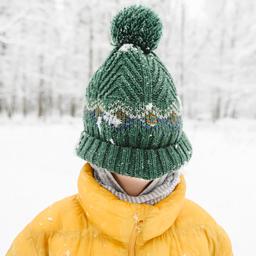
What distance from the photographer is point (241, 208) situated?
17.5 ft

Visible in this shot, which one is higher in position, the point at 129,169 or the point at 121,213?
the point at 129,169

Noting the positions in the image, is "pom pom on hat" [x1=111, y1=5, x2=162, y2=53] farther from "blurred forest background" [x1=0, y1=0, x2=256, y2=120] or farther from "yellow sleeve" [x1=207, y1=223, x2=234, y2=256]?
"blurred forest background" [x1=0, y1=0, x2=256, y2=120]

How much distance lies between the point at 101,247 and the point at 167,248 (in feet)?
1.04

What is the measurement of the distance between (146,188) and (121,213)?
21cm

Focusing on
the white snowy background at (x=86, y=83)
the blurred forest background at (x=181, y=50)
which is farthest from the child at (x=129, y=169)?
the blurred forest background at (x=181, y=50)

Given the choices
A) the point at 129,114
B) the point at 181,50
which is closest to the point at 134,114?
the point at 129,114

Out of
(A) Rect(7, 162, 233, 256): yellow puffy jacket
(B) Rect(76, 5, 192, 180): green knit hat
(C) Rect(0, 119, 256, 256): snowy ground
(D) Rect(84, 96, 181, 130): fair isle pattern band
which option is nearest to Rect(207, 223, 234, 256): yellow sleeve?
(A) Rect(7, 162, 233, 256): yellow puffy jacket

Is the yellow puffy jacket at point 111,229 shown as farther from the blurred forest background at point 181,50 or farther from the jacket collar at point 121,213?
the blurred forest background at point 181,50

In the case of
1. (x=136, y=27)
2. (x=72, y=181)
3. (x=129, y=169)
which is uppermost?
(x=136, y=27)

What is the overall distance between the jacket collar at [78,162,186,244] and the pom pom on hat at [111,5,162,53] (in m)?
0.71

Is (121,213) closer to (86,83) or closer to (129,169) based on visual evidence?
(129,169)

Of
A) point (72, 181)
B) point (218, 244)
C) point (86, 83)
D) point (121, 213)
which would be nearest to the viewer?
point (121, 213)

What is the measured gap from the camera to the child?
4.70 ft

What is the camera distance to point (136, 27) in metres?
1.57
